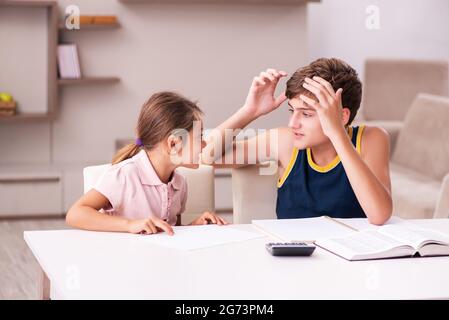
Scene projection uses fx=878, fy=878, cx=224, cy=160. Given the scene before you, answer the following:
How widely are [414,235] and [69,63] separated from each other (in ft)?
11.7

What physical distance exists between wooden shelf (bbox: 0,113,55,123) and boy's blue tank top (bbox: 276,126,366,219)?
287cm

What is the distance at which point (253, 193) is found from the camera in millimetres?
2871

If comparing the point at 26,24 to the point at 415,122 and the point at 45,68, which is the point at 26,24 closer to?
the point at 45,68

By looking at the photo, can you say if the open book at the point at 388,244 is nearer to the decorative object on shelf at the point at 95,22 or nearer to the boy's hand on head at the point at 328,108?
the boy's hand on head at the point at 328,108

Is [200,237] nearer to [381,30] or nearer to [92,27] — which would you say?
[92,27]

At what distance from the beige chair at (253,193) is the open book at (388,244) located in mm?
728

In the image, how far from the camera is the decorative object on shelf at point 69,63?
529 cm

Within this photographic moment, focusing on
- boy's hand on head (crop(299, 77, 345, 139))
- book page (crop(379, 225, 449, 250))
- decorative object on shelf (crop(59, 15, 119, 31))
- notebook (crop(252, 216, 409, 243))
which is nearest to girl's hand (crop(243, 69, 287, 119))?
boy's hand on head (crop(299, 77, 345, 139))

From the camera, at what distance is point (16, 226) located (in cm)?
509

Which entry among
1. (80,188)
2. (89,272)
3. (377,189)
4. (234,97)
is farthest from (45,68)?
(89,272)

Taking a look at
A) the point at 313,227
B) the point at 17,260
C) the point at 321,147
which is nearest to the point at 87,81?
the point at 17,260

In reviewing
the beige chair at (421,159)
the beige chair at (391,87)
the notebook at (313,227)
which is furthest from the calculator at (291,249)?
the beige chair at (391,87)

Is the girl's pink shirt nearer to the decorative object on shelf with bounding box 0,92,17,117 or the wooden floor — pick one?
the wooden floor

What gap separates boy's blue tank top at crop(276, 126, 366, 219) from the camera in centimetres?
259
